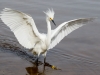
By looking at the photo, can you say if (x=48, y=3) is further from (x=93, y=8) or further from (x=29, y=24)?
(x=29, y=24)

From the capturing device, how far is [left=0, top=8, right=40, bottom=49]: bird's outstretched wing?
6734mm

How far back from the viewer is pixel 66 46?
8.80 metres

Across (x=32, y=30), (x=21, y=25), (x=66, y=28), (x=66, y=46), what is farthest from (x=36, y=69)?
(x=66, y=46)

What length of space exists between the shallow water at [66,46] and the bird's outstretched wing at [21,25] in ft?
2.26

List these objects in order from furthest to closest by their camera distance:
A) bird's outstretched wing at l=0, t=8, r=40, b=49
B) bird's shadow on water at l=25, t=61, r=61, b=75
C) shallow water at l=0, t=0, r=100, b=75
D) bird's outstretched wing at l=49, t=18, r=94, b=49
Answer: bird's outstretched wing at l=49, t=18, r=94, b=49 < shallow water at l=0, t=0, r=100, b=75 < bird's shadow on water at l=25, t=61, r=61, b=75 < bird's outstretched wing at l=0, t=8, r=40, b=49

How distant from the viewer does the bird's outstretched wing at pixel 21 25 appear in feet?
22.1

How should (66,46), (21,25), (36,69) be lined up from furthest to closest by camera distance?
(66,46)
(36,69)
(21,25)

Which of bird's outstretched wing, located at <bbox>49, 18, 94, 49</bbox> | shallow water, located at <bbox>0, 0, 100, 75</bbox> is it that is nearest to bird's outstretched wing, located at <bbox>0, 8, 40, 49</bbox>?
bird's outstretched wing, located at <bbox>49, 18, 94, 49</bbox>

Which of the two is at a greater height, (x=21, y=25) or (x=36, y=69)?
(x=21, y=25)

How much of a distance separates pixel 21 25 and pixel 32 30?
30cm

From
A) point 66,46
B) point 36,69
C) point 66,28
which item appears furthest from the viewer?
point 66,46

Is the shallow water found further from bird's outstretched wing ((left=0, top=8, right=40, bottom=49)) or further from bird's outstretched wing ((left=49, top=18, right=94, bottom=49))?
bird's outstretched wing ((left=0, top=8, right=40, bottom=49))

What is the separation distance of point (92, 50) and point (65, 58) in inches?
43.5

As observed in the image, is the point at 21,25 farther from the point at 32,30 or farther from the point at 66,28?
the point at 66,28
